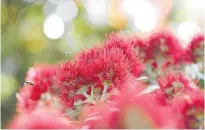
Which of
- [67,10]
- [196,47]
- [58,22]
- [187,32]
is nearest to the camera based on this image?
[196,47]

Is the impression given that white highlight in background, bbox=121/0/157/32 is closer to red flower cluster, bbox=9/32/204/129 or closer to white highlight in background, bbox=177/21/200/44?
white highlight in background, bbox=177/21/200/44

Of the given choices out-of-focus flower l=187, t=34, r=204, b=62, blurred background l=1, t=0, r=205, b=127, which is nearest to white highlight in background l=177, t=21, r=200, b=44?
out-of-focus flower l=187, t=34, r=204, b=62

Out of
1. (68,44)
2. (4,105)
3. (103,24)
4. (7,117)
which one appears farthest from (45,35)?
(7,117)

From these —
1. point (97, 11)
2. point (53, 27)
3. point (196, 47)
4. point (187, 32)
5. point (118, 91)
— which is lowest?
point (118, 91)

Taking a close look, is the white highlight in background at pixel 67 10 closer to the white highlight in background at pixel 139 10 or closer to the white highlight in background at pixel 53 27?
the white highlight in background at pixel 53 27

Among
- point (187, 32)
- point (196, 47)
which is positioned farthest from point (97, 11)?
point (196, 47)

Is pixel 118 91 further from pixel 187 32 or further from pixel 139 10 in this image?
pixel 139 10

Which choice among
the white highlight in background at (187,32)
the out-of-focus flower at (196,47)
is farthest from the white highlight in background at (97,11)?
the out-of-focus flower at (196,47)
